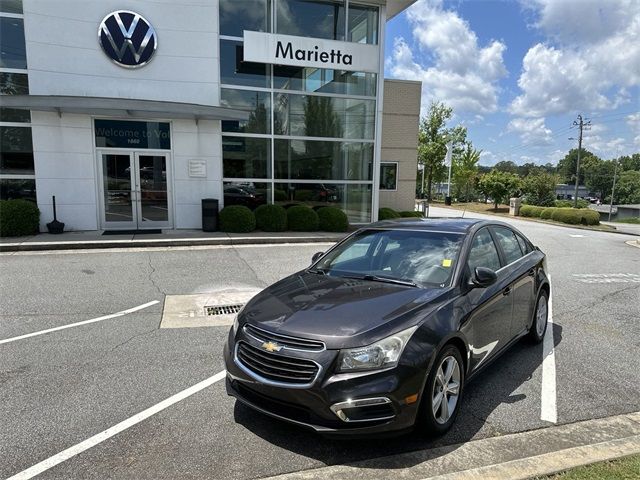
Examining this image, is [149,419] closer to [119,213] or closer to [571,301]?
[571,301]

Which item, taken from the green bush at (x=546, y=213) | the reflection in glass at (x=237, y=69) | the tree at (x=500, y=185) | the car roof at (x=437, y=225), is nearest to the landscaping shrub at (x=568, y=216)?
the green bush at (x=546, y=213)

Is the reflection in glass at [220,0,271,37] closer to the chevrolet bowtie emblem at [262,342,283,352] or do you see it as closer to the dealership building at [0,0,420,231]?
the dealership building at [0,0,420,231]

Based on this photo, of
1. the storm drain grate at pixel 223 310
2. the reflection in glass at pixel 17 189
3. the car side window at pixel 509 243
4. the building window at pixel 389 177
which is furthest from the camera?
the building window at pixel 389 177

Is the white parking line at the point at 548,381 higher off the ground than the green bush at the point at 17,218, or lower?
lower

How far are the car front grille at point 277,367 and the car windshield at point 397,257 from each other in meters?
1.27

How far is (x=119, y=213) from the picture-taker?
1361cm

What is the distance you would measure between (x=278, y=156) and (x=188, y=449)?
40.5ft

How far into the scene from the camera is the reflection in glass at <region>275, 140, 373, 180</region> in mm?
14898

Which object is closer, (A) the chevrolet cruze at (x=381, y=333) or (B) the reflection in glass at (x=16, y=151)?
(A) the chevrolet cruze at (x=381, y=333)

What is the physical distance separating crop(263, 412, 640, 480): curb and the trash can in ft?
36.7

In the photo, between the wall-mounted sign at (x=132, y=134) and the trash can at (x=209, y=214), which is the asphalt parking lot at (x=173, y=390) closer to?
the trash can at (x=209, y=214)

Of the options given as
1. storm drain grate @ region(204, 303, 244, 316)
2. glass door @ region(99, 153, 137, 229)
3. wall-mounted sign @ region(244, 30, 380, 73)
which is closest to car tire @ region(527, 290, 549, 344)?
storm drain grate @ region(204, 303, 244, 316)

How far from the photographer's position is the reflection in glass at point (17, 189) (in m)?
12.6

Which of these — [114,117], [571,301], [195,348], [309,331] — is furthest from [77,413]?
Result: [114,117]
